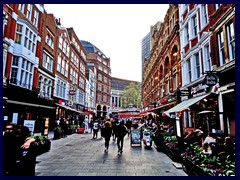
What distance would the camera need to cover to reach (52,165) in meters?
6.88

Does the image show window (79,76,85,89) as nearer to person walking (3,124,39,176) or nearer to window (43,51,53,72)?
window (43,51,53,72)

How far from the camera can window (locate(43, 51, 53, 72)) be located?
2200cm

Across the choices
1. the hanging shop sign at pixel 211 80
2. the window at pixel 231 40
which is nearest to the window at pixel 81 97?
the hanging shop sign at pixel 211 80

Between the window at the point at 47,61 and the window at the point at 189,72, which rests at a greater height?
the window at the point at 47,61

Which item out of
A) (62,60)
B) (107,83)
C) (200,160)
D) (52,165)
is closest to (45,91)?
(62,60)

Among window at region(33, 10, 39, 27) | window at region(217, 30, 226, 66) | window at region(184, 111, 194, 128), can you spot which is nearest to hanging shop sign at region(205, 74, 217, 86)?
window at region(217, 30, 226, 66)

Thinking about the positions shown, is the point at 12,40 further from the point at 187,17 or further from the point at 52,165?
the point at 187,17

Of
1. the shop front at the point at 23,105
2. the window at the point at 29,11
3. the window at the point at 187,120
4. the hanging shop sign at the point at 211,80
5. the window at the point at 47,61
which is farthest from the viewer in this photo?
the window at the point at 47,61

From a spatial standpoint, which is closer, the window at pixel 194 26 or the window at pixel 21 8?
the window at pixel 194 26

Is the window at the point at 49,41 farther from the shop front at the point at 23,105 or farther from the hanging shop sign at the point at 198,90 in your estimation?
the hanging shop sign at the point at 198,90

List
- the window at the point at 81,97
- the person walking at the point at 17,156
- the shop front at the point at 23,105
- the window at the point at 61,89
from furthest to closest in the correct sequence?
the window at the point at 81,97, the window at the point at 61,89, the shop front at the point at 23,105, the person walking at the point at 17,156

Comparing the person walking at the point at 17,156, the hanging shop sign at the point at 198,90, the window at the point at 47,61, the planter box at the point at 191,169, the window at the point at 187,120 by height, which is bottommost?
the planter box at the point at 191,169

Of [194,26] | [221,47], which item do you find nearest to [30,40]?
[194,26]

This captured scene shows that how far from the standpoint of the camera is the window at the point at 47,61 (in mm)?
22000
